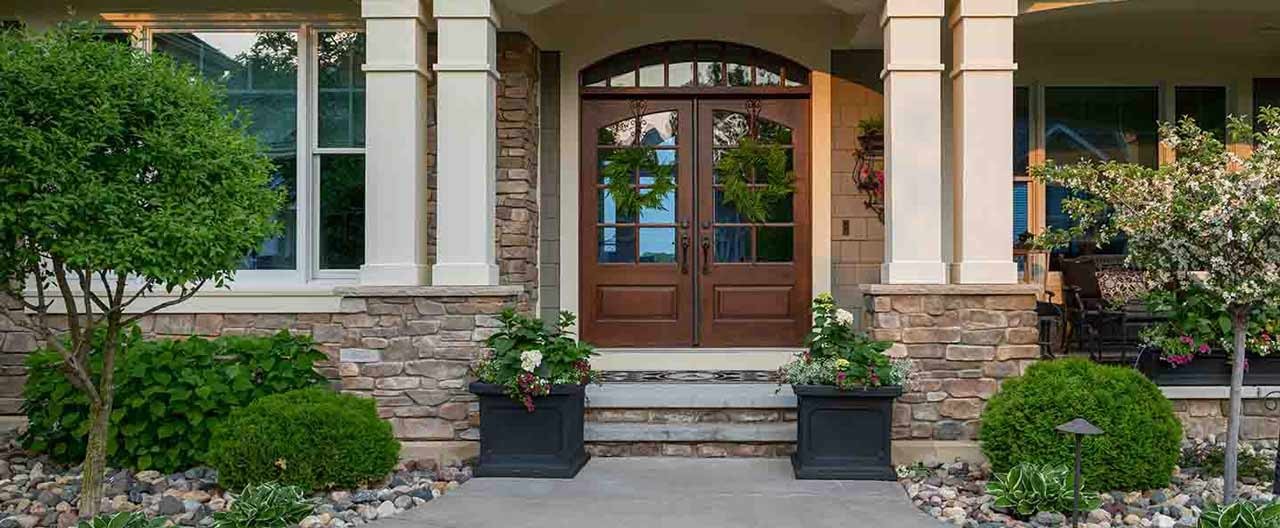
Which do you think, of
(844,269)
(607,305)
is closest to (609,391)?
(607,305)

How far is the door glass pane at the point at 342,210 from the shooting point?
21.1 ft

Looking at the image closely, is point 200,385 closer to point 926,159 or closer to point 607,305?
point 607,305

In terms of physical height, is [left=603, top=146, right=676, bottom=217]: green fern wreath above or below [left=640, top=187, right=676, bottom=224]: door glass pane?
above

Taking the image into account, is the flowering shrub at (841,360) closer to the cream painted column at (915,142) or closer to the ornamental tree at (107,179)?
the cream painted column at (915,142)

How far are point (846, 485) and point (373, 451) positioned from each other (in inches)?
93.2

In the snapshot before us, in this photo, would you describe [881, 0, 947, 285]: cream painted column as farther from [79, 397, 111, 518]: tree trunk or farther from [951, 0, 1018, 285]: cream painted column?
[79, 397, 111, 518]: tree trunk

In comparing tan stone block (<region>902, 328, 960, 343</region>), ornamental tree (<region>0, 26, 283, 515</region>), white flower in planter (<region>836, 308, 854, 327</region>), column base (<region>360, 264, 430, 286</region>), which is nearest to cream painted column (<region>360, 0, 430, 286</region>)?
column base (<region>360, 264, 430, 286</region>)

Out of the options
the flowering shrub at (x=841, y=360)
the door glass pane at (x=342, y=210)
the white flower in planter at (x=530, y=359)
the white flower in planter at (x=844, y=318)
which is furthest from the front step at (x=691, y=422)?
the door glass pane at (x=342, y=210)

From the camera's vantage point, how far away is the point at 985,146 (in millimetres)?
5352

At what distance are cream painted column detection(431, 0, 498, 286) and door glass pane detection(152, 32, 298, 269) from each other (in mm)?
1484

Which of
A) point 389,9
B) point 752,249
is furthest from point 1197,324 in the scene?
point 389,9

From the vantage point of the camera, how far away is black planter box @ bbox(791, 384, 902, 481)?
5.03 m

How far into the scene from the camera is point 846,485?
16.1 feet

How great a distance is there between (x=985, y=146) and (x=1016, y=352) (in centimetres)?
113
